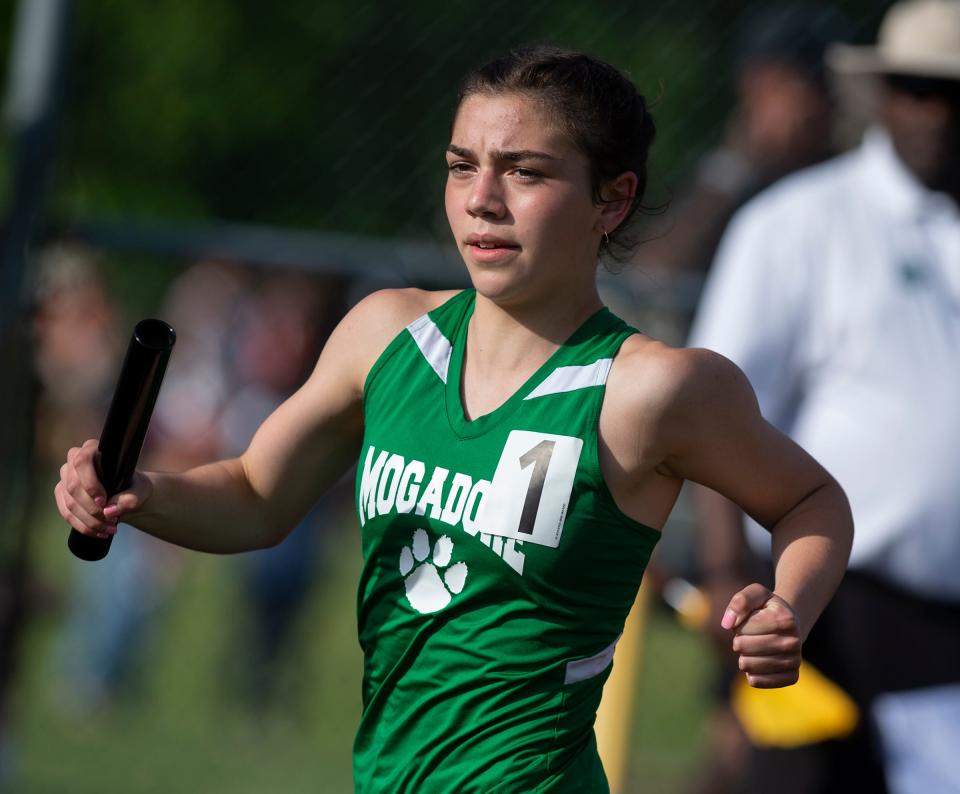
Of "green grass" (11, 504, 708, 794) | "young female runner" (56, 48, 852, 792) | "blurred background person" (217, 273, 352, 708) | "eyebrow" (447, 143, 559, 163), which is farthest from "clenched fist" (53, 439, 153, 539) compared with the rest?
"blurred background person" (217, 273, 352, 708)

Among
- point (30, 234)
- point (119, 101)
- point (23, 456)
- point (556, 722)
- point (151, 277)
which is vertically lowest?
point (556, 722)

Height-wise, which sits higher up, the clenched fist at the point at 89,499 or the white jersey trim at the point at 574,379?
the white jersey trim at the point at 574,379

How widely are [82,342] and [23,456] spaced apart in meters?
2.41

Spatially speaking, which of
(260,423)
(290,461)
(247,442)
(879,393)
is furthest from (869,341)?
(247,442)

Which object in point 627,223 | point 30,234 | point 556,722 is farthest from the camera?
point 30,234

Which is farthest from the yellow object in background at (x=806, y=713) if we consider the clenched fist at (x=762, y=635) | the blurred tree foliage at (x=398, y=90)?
the clenched fist at (x=762, y=635)

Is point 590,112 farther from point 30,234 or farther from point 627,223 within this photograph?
point 30,234

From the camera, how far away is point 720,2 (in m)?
5.52

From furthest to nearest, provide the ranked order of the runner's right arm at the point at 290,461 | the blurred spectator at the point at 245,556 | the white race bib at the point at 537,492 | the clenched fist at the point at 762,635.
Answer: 1. the blurred spectator at the point at 245,556
2. the runner's right arm at the point at 290,461
3. the white race bib at the point at 537,492
4. the clenched fist at the point at 762,635

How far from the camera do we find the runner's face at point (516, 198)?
2445mm

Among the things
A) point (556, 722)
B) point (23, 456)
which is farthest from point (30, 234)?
point (556, 722)

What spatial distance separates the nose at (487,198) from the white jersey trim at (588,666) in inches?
27.9

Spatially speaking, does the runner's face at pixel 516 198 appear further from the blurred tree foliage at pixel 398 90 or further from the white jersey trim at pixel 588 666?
the blurred tree foliage at pixel 398 90

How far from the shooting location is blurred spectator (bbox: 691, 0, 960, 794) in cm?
396
